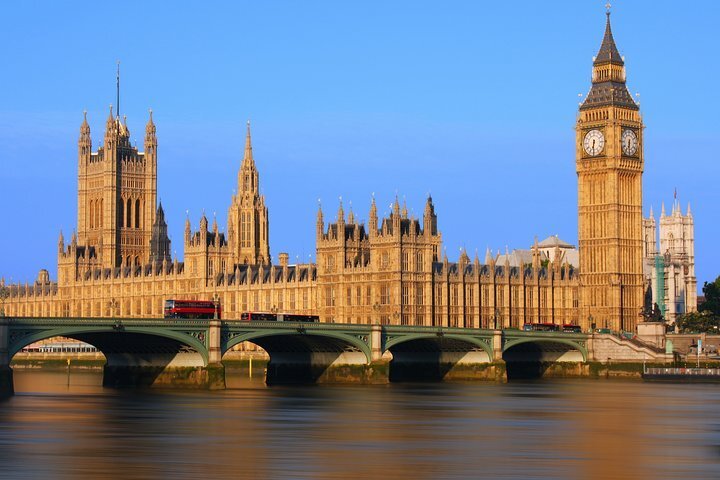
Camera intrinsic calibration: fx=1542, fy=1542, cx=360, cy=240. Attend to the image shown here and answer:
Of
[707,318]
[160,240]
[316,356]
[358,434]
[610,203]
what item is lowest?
[358,434]

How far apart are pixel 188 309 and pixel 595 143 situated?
177 ft

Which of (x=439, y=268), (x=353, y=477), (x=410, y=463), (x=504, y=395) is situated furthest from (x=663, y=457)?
(x=439, y=268)

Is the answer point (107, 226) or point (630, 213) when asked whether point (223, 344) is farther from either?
point (107, 226)

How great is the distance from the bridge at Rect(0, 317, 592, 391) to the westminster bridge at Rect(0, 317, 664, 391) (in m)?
0.07

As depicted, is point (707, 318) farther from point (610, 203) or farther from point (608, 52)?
point (608, 52)

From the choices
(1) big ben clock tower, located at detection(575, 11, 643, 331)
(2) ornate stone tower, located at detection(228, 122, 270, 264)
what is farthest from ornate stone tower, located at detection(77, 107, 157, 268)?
(1) big ben clock tower, located at detection(575, 11, 643, 331)

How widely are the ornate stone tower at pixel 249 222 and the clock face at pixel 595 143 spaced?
37.9 m

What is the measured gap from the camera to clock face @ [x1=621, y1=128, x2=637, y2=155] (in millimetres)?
147625

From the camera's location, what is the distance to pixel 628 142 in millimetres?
148125

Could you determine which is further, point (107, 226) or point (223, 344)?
point (107, 226)

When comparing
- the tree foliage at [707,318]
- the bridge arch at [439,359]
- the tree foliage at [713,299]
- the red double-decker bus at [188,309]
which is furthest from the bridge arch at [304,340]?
the tree foliage at [713,299]

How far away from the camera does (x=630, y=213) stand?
148 meters

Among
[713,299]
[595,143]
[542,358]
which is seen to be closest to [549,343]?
[542,358]

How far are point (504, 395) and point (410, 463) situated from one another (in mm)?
42799
